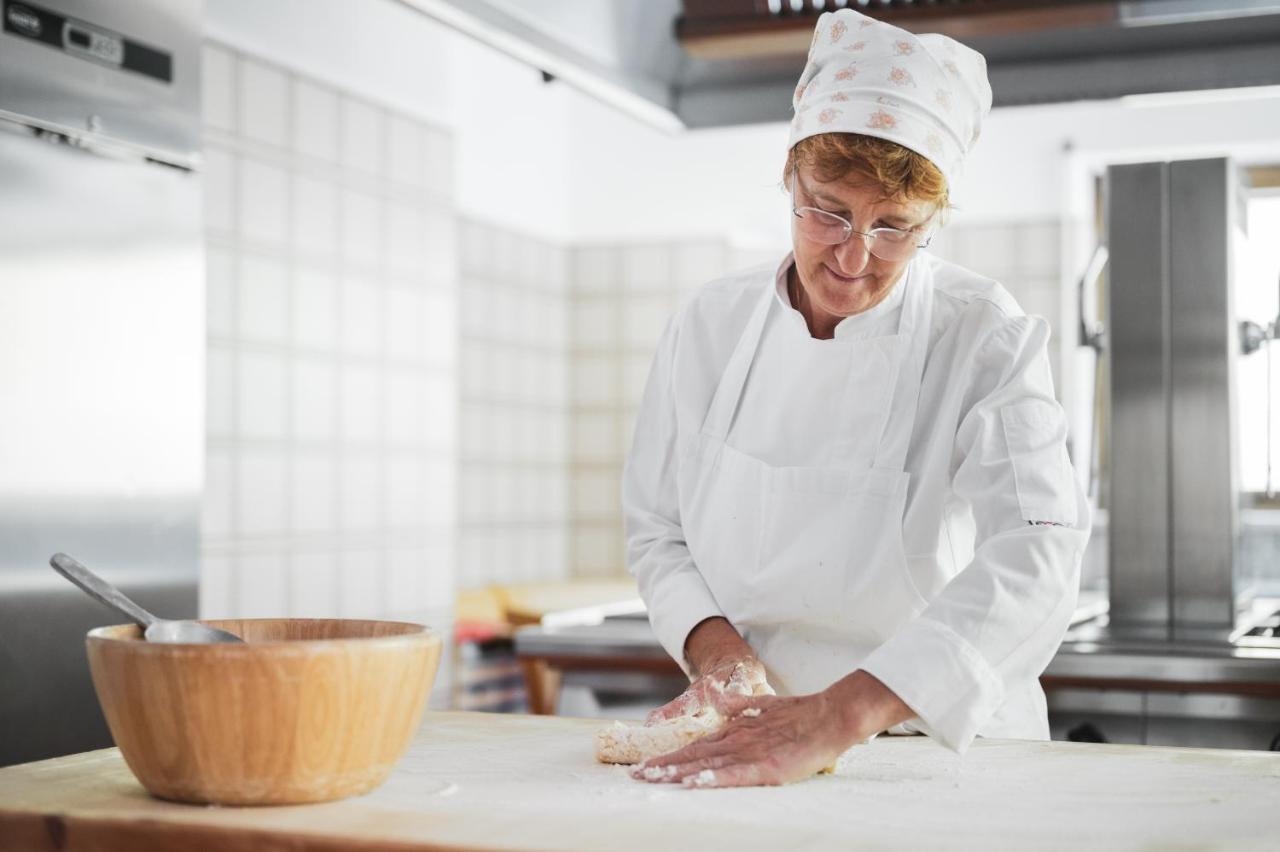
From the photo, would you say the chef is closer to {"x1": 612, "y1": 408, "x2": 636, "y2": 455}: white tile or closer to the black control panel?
the black control panel

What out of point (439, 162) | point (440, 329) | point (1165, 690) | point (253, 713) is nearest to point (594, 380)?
→ point (440, 329)

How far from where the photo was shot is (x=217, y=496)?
10.4ft

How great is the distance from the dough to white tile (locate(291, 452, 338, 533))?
7.47 ft

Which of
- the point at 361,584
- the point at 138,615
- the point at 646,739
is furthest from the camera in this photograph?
the point at 361,584

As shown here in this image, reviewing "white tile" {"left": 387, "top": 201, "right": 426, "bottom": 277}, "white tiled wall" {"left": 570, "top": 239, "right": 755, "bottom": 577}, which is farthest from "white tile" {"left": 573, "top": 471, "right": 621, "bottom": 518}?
"white tile" {"left": 387, "top": 201, "right": 426, "bottom": 277}

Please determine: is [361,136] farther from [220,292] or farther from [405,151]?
[220,292]

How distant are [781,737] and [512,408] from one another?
3.61 meters

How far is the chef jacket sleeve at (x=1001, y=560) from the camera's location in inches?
50.9

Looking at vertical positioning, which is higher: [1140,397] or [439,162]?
[439,162]

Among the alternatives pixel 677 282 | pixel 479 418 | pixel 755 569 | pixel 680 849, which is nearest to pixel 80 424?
pixel 755 569

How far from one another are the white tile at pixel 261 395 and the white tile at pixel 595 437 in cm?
183

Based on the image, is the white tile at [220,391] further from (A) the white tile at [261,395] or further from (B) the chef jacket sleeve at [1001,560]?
(B) the chef jacket sleeve at [1001,560]

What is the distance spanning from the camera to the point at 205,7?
314 cm

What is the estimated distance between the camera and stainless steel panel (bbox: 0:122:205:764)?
191 cm
